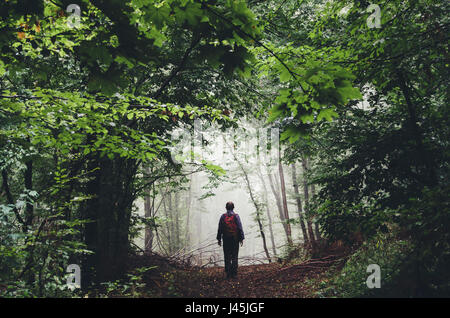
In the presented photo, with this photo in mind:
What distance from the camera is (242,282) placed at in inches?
253

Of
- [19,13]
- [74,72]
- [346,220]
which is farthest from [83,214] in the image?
[346,220]

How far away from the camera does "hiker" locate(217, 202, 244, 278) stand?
7.03m

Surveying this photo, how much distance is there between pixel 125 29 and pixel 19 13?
74 cm

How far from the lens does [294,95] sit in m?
2.18

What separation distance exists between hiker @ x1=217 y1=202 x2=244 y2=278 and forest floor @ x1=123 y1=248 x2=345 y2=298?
337 mm

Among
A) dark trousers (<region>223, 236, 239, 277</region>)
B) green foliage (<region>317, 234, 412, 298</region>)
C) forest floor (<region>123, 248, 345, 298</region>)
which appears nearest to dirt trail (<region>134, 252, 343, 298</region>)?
forest floor (<region>123, 248, 345, 298</region>)

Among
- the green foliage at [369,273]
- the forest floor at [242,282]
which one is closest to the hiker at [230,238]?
the forest floor at [242,282]

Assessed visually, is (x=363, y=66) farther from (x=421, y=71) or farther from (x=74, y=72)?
(x=74, y=72)

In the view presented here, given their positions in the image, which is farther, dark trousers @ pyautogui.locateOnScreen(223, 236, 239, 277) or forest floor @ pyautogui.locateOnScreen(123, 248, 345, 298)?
dark trousers @ pyautogui.locateOnScreen(223, 236, 239, 277)

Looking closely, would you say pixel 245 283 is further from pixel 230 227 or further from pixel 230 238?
pixel 230 227

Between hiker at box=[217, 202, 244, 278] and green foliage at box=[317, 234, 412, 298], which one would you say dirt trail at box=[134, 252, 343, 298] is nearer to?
hiker at box=[217, 202, 244, 278]

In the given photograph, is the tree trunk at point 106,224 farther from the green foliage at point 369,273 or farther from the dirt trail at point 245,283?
the green foliage at point 369,273

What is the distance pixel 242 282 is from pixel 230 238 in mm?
1205

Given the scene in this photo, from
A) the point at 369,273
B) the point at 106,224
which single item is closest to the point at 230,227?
the point at 106,224
